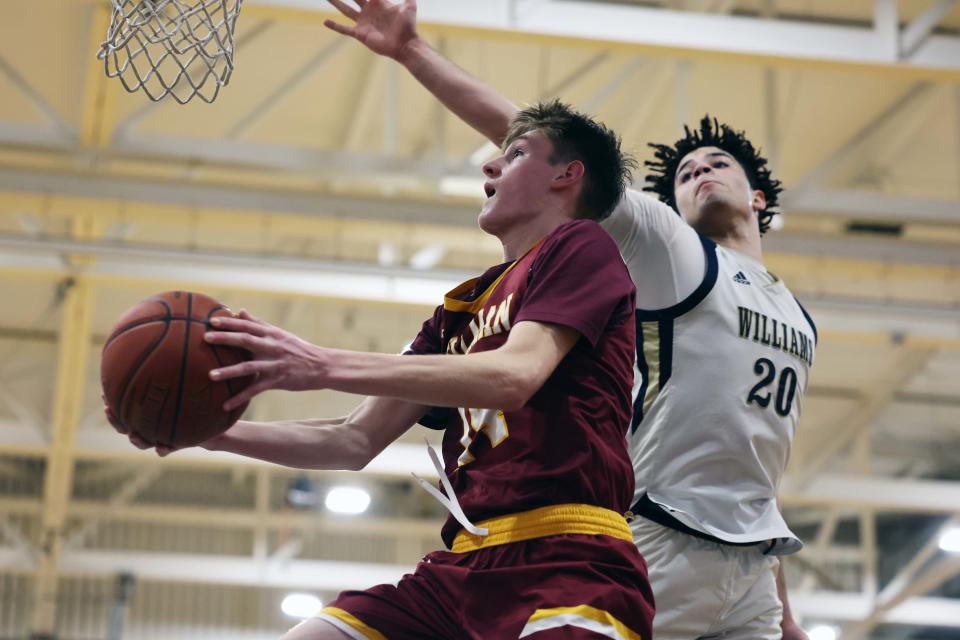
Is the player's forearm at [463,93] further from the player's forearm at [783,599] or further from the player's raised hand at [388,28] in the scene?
the player's forearm at [783,599]

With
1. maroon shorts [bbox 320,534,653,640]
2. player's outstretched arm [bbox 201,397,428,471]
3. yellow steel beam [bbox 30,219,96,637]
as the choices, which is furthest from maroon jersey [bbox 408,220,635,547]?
yellow steel beam [bbox 30,219,96,637]

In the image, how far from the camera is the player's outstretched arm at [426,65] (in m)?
4.16

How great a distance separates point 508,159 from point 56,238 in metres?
A: 8.43

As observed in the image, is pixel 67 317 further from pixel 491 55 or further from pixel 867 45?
pixel 867 45

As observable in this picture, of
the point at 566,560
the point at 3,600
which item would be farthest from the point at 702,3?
the point at 3,600

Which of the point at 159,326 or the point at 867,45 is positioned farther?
the point at 867,45

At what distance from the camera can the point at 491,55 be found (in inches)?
→ 482

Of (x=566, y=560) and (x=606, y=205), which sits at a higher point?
(x=606, y=205)

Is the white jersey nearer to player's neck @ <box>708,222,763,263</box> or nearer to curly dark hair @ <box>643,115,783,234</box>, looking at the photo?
player's neck @ <box>708,222,763,263</box>

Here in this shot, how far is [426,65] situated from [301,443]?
1.31 meters

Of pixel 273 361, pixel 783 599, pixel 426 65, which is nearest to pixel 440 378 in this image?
pixel 273 361

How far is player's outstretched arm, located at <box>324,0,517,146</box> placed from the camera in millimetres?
4156

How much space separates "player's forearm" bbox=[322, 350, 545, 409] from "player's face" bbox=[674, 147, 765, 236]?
185 centimetres

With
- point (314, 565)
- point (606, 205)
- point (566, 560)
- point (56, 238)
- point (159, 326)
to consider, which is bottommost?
point (566, 560)
